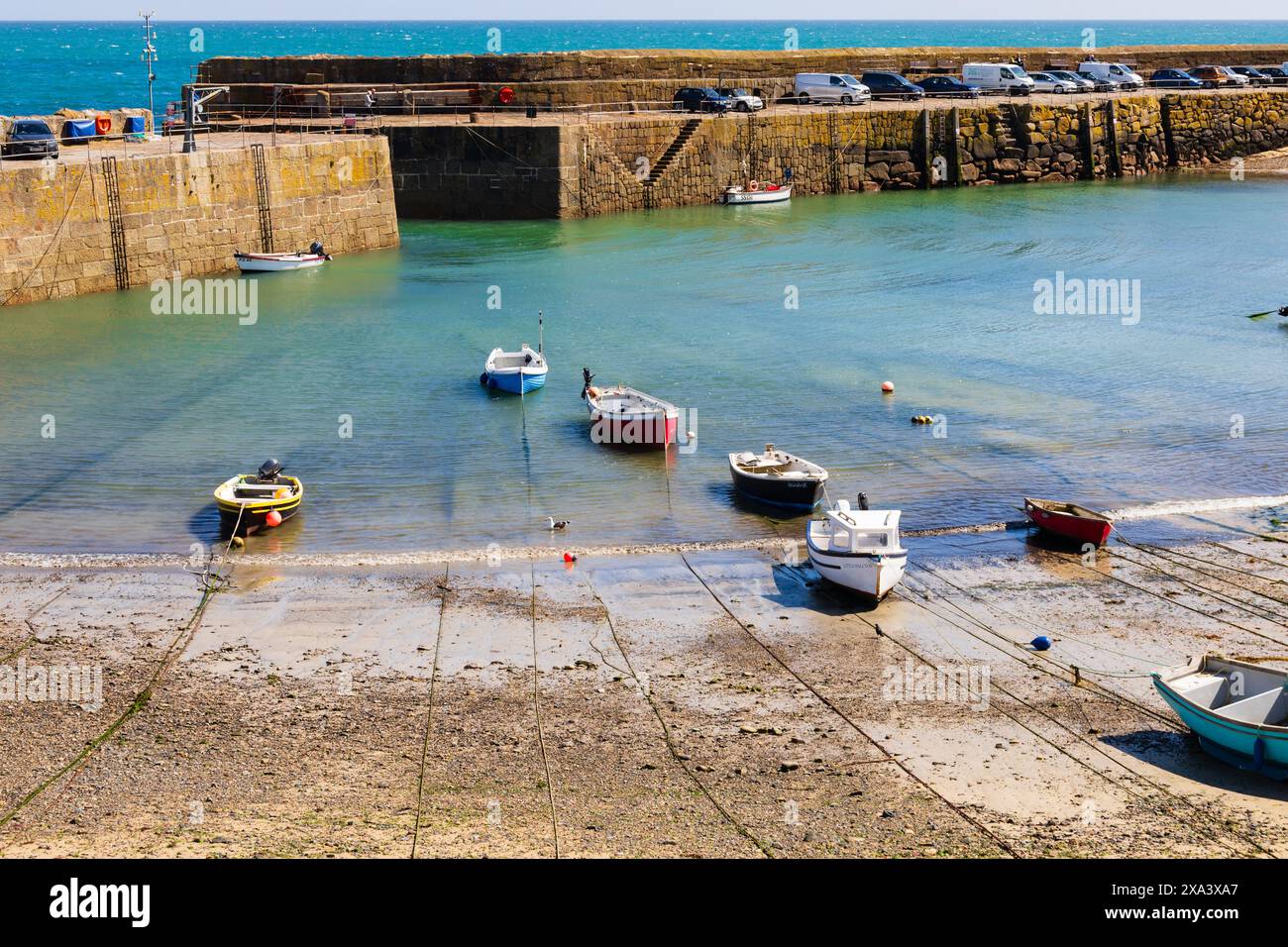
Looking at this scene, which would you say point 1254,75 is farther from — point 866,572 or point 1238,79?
point 866,572

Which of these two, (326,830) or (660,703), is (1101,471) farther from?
(326,830)

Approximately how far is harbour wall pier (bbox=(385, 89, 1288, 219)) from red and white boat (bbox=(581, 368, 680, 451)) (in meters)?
22.5

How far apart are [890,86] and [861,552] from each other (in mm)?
44720

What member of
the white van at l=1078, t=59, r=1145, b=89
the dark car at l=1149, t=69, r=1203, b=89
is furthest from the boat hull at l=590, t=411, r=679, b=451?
the dark car at l=1149, t=69, r=1203, b=89

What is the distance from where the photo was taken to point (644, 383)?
27.8m

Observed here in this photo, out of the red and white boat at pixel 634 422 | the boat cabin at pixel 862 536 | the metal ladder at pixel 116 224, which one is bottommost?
the boat cabin at pixel 862 536

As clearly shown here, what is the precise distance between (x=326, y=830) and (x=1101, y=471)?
15796 mm

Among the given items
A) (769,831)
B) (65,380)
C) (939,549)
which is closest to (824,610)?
(939,549)

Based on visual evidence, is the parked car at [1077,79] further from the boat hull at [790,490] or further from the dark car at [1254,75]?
the boat hull at [790,490]

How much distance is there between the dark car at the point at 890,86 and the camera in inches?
2249

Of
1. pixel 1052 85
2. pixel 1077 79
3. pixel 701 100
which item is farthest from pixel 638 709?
pixel 1077 79

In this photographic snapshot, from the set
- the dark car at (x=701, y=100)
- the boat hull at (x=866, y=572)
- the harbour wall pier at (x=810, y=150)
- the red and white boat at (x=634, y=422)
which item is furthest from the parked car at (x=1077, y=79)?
the boat hull at (x=866, y=572)

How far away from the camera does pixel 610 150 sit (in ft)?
154

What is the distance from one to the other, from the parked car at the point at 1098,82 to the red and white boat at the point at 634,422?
4621 cm
